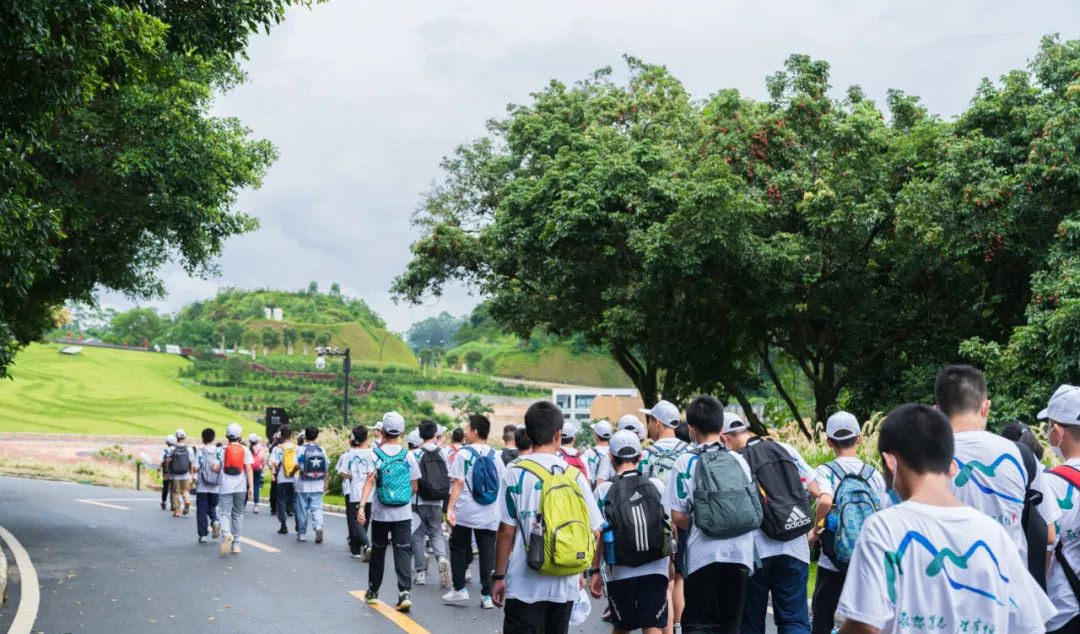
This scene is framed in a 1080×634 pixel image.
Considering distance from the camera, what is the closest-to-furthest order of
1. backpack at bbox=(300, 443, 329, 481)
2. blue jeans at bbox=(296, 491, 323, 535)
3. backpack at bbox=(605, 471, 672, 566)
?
backpack at bbox=(605, 471, 672, 566) → backpack at bbox=(300, 443, 329, 481) → blue jeans at bbox=(296, 491, 323, 535)

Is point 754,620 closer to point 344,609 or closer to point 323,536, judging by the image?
point 344,609

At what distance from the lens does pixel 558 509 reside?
18.4 ft

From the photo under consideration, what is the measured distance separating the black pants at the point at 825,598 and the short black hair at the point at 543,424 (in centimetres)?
202

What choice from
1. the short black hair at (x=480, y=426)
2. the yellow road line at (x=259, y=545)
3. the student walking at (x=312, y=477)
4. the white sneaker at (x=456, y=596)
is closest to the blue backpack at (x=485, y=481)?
the short black hair at (x=480, y=426)

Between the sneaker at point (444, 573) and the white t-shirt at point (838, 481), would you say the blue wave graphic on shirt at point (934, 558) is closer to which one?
the white t-shirt at point (838, 481)

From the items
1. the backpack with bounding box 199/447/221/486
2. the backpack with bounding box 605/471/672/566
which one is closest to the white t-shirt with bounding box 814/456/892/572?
the backpack with bounding box 605/471/672/566

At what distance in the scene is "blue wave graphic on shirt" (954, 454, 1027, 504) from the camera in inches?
170

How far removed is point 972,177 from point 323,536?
1429 cm

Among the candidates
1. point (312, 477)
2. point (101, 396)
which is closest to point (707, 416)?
point (312, 477)

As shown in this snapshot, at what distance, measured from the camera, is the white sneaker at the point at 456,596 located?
33.4ft

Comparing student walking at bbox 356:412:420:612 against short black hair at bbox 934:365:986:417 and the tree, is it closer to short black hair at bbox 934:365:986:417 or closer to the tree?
the tree

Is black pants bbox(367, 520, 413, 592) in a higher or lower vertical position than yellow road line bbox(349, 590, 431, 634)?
higher

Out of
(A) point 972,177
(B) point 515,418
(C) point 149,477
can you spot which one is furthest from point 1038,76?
(B) point 515,418

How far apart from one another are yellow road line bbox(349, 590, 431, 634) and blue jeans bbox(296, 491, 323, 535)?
15.1 feet
